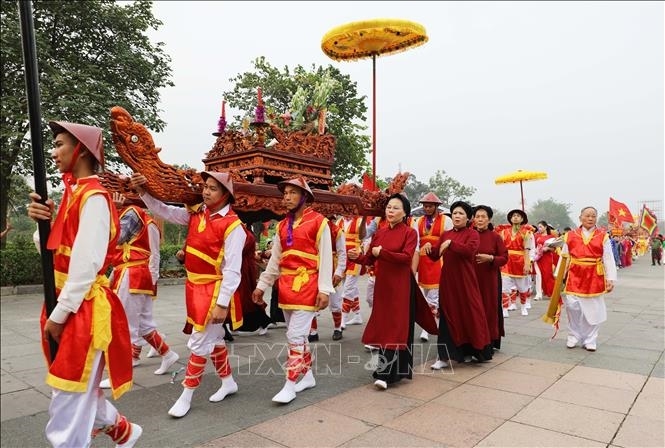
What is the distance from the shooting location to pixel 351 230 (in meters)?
7.86

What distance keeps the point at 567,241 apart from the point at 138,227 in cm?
538

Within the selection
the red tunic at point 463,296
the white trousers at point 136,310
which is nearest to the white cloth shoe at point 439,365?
the red tunic at point 463,296

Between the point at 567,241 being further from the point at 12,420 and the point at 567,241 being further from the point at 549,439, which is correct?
the point at 12,420

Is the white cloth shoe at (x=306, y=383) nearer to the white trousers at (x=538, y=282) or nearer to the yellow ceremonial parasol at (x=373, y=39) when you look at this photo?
the yellow ceremonial parasol at (x=373, y=39)

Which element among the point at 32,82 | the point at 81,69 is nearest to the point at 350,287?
the point at 32,82

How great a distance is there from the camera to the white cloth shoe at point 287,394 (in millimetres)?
3600

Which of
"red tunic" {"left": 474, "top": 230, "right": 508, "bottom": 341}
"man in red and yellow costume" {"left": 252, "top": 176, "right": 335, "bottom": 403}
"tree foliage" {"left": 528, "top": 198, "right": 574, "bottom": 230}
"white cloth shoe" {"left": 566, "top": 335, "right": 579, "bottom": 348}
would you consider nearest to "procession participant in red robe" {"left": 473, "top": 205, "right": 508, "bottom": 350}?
"red tunic" {"left": 474, "top": 230, "right": 508, "bottom": 341}

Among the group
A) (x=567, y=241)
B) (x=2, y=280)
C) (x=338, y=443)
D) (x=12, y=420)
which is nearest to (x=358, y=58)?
(x=567, y=241)

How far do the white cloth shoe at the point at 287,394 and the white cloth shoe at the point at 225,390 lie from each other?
420 millimetres

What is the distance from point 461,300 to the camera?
4875 millimetres

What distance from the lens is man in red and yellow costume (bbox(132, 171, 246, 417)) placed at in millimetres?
3465

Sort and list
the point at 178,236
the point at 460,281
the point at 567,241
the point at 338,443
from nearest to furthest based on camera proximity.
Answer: the point at 338,443 → the point at 460,281 → the point at 567,241 → the point at 178,236

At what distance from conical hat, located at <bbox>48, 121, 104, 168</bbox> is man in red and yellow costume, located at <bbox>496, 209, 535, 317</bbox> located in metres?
7.66

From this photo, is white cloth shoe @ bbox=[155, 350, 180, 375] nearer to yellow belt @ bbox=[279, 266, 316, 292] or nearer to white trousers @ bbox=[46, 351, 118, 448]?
yellow belt @ bbox=[279, 266, 316, 292]
